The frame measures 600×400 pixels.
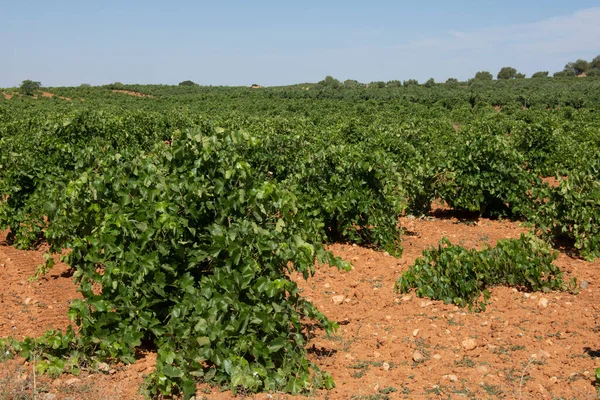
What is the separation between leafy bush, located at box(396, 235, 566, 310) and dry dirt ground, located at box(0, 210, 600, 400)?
0.13m

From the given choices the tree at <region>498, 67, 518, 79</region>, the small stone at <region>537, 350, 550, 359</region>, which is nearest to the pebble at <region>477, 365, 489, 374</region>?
the small stone at <region>537, 350, 550, 359</region>

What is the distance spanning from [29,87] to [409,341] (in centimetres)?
5883

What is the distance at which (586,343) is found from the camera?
176 inches

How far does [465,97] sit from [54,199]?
3730 cm

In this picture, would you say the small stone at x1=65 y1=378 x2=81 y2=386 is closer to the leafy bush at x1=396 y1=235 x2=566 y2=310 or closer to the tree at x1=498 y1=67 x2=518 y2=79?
the leafy bush at x1=396 y1=235 x2=566 y2=310

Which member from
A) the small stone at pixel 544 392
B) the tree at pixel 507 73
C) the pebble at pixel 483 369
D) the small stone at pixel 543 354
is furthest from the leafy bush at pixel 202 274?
the tree at pixel 507 73

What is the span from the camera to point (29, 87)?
2160 inches

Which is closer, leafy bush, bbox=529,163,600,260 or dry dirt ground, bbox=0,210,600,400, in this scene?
dry dirt ground, bbox=0,210,600,400

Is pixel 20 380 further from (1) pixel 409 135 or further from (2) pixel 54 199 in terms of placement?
(1) pixel 409 135

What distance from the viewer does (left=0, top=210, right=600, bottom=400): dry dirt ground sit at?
3.79 meters

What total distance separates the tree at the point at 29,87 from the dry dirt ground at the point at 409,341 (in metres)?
52.5

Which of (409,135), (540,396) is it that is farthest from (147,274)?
(409,135)

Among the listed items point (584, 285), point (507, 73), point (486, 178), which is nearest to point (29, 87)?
point (486, 178)

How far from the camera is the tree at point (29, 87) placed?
173 feet
